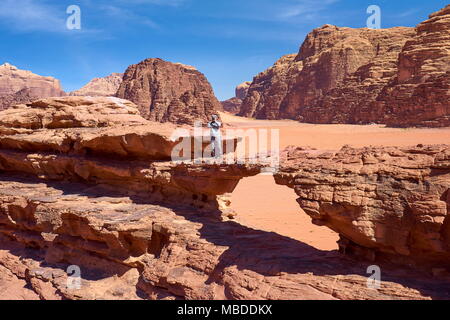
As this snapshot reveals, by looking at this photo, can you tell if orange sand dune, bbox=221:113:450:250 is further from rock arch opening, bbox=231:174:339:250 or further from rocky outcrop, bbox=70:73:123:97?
rocky outcrop, bbox=70:73:123:97

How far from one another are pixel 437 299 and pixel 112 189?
7134 millimetres

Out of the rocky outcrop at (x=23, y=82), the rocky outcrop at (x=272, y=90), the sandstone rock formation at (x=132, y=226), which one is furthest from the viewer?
the rocky outcrop at (x=23, y=82)

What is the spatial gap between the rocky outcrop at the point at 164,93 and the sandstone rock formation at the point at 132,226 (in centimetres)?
2961

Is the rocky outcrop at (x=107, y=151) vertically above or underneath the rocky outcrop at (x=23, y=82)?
underneath

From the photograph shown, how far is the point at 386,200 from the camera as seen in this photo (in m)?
4.43

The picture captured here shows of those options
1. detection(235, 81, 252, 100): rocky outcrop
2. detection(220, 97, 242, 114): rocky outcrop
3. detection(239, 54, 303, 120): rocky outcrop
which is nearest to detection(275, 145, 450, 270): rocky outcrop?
detection(239, 54, 303, 120): rocky outcrop

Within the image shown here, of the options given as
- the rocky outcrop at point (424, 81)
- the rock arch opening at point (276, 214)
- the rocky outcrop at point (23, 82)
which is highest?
the rocky outcrop at point (23, 82)

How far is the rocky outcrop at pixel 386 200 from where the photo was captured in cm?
409

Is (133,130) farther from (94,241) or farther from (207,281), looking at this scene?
(207,281)

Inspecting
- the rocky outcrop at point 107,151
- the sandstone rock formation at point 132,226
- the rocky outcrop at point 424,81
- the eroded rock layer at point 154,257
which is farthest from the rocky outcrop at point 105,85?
the eroded rock layer at point 154,257

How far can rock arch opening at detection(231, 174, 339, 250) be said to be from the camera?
9.12 meters

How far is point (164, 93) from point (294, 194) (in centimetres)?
3945

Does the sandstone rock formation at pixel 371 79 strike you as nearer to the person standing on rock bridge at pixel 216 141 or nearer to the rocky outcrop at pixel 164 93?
the rocky outcrop at pixel 164 93
